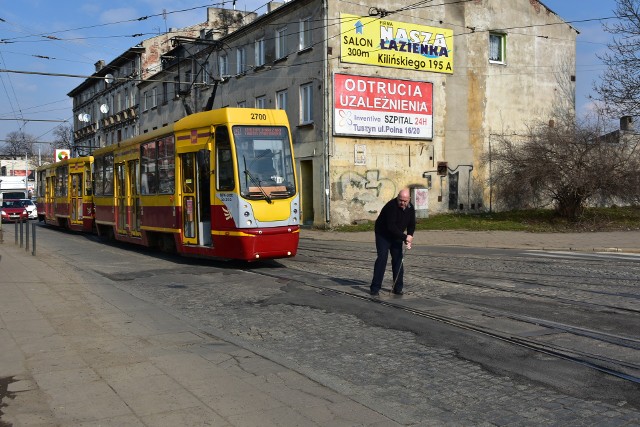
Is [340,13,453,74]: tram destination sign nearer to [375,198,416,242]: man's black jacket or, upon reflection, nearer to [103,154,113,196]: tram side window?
[103,154,113,196]: tram side window

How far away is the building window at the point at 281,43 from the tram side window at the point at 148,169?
13.9 meters

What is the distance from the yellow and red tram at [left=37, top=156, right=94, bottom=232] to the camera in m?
25.4

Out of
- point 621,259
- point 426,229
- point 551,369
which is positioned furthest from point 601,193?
point 551,369

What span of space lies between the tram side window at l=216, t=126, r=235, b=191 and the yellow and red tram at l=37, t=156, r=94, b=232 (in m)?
12.4

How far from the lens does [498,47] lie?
31.8 meters

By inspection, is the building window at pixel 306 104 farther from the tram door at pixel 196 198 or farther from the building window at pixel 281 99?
the tram door at pixel 196 198

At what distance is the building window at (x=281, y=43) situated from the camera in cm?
2964

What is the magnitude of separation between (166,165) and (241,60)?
1921 cm

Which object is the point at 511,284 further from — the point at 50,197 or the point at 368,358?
the point at 50,197

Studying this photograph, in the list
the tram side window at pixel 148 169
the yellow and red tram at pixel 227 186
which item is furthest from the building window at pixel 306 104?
the yellow and red tram at pixel 227 186

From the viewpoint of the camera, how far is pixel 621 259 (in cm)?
1572

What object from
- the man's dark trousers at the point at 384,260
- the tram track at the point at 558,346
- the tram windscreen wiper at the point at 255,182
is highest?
the tram windscreen wiper at the point at 255,182

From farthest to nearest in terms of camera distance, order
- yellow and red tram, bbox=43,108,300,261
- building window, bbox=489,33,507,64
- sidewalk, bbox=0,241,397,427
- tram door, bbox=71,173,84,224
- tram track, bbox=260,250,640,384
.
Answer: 1. building window, bbox=489,33,507,64
2. tram door, bbox=71,173,84,224
3. yellow and red tram, bbox=43,108,300,261
4. tram track, bbox=260,250,640,384
5. sidewalk, bbox=0,241,397,427

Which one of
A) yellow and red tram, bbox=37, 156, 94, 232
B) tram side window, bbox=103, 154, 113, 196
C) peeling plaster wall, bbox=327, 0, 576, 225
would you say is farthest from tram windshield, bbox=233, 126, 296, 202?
yellow and red tram, bbox=37, 156, 94, 232
